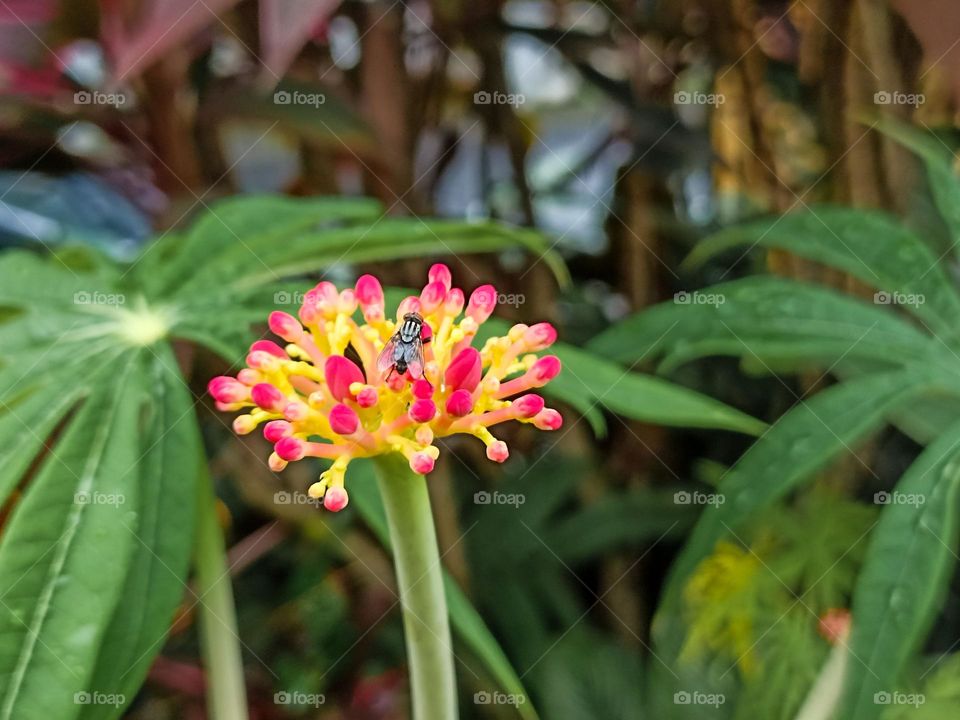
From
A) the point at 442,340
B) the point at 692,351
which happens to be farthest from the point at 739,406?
the point at 442,340

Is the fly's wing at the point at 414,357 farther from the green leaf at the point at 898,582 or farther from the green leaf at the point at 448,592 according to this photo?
the green leaf at the point at 898,582

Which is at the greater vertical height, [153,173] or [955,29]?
[153,173]

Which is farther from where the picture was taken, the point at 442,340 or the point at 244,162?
the point at 244,162

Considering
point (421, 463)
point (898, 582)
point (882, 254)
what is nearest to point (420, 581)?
point (421, 463)

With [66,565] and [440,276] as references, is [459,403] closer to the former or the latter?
[440,276]

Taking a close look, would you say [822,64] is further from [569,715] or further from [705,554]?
[569,715]

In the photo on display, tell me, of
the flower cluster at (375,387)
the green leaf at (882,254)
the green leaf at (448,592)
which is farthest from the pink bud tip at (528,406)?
the green leaf at (882,254)
